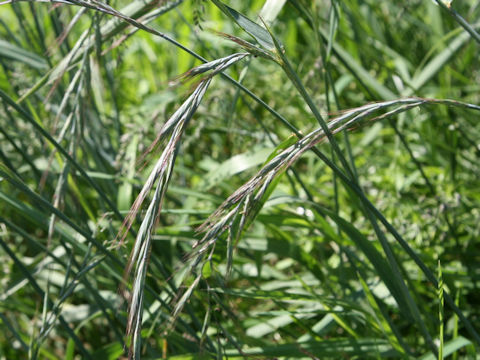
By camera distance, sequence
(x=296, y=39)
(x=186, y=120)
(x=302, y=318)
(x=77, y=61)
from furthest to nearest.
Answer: (x=296, y=39) < (x=302, y=318) < (x=77, y=61) < (x=186, y=120)

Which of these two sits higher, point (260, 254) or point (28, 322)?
point (28, 322)

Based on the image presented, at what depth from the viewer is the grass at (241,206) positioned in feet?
2.30

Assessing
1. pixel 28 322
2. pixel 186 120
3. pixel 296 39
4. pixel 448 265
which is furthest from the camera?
pixel 296 39

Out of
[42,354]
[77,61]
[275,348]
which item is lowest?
[275,348]

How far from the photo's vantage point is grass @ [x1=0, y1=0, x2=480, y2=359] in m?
0.70

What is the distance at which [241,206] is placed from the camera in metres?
0.68

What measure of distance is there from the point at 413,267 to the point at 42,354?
93 centimetres

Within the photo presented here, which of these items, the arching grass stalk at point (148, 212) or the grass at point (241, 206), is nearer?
the arching grass stalk at point (148, 212)

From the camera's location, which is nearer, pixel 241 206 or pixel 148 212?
pixel 148 212

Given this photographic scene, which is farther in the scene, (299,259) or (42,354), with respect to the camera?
(42,354)

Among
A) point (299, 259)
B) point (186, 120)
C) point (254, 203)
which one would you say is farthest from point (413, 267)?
point (186, 120)

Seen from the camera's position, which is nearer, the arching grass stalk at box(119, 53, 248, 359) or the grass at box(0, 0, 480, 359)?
the arching grass stalk at box(119, 53, 248, 359)

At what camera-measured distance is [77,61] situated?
1.04 metres

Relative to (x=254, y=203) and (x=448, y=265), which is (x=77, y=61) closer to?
(x=254, y=203)
